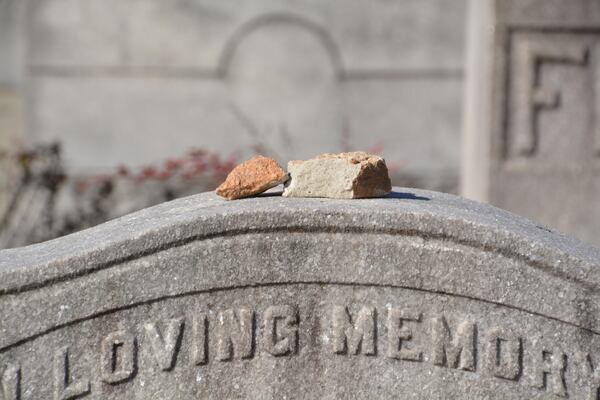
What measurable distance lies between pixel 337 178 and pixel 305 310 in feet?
1.33

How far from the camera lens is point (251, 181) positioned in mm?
3168

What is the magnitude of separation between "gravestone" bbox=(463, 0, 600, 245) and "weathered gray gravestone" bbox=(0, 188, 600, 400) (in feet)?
7.72

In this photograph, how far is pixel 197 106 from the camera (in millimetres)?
7730

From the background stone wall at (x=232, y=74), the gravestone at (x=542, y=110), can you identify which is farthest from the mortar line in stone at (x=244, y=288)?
the background stone wall at (x=232, y=74)

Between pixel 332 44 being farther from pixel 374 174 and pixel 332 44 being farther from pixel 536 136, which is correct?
pixel 374 174

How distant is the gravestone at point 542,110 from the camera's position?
→ 17.2 ft

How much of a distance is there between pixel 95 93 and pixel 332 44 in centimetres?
167

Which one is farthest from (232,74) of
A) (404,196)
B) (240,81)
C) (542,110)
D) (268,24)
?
(404,196)

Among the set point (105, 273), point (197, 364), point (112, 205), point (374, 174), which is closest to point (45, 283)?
point (105, 273)

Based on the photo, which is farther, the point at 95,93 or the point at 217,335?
the point at 95,93

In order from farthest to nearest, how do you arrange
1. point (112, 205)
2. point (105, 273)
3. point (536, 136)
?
point (112, 205)
point (536, 136)
point (105, 273)

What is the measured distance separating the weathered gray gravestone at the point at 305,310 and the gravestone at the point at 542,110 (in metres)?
2.35

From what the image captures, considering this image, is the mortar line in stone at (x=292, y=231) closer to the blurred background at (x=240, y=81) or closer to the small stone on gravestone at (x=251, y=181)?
the small stone on gravestone at (x=251, y=181)

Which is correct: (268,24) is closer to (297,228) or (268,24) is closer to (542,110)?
(542,110)
